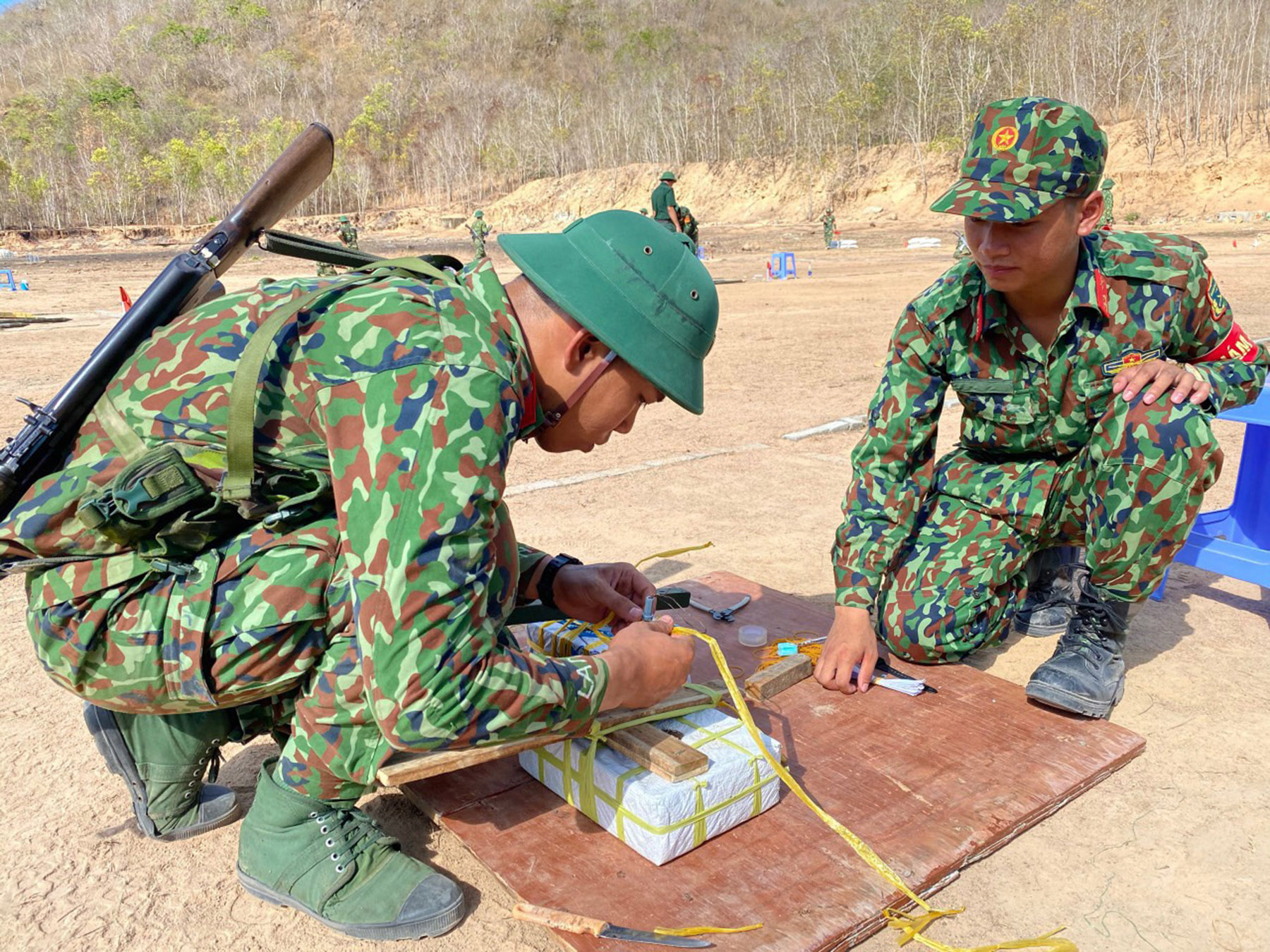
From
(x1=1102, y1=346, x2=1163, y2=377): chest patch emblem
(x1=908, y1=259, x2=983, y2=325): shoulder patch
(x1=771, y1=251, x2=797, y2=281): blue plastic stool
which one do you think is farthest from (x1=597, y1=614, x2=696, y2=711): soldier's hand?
(x1=771, y1=251, x2=797, y2=281): blue plastic stool

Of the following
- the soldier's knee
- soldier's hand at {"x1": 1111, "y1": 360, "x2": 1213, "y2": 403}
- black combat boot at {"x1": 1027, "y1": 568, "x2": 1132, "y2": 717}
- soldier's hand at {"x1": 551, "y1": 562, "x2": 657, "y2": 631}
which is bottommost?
black combat boot at {"x1": 1027, "y1": 568, "x2": 1132, "y2": 717}

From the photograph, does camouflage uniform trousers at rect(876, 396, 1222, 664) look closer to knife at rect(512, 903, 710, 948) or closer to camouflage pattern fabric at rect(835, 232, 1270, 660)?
camouflage pattern fabric at rect(835, 232, 1270, 660)

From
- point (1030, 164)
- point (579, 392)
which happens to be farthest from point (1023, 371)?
point (579, 392)

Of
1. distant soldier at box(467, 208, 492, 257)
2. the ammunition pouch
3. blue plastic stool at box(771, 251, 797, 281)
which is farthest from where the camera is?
blue plastic stool at box(771, 251, 797, 281)

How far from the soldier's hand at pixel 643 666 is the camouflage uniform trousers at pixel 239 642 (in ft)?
1.54

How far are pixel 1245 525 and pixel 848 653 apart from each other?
1729mm

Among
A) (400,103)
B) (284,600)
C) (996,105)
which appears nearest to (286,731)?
(284,600)

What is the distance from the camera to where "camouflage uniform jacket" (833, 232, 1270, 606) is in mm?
2805

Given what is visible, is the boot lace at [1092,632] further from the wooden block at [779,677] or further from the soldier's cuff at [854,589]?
the wooden block at [779,677]

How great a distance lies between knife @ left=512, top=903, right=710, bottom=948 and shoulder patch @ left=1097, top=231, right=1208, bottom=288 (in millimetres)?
2244

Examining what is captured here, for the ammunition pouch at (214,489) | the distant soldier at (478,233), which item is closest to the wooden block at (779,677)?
the ammunition pouch at (214,489)

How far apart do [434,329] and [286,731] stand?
1121 millimetres

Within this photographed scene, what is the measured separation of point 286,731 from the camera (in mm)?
2178

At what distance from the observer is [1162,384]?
104 inches
